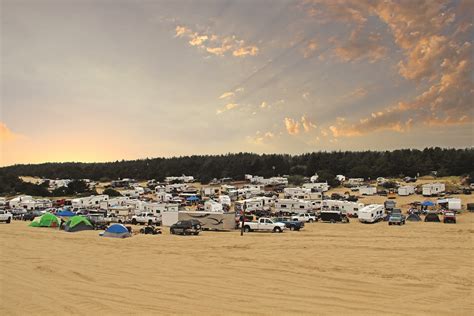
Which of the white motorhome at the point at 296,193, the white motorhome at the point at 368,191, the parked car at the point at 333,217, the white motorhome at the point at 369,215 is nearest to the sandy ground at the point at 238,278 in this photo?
the white motorhome at the point at 369,215

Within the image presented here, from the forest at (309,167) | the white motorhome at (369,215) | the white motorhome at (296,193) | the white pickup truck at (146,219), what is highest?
the forest at (309,167)

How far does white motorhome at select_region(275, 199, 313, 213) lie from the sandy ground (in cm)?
2309

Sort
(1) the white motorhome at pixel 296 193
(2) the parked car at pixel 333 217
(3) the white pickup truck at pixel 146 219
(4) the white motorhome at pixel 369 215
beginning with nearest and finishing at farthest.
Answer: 1. (4) the white motorhome at pixel 369 215
2. (3) the white pickup truck at pixel 146 219
3. (2) the parked car at pixel 333 217
4. (1) the white motorhome at pixel 296 193

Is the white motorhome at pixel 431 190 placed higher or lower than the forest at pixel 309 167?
lower

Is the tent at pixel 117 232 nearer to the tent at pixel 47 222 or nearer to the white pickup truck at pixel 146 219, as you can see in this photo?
the tent at pixel 47 222

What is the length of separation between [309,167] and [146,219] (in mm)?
79878

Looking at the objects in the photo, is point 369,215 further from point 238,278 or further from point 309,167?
point 309,167

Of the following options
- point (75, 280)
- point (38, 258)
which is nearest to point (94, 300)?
point (75, 280)

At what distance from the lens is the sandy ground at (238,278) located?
386 inches

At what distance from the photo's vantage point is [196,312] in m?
9.30

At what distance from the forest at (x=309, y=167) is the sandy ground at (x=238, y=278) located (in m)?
69.0

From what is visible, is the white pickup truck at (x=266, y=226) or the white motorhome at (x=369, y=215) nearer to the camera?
the white pickup truck at (x=266, y=226)

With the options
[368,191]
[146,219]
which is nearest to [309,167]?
[368,191]

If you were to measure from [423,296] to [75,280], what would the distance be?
1086 cm
